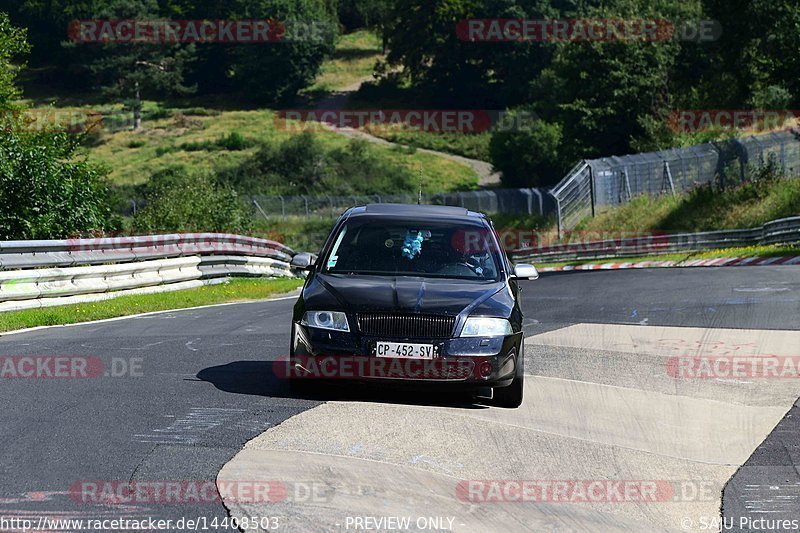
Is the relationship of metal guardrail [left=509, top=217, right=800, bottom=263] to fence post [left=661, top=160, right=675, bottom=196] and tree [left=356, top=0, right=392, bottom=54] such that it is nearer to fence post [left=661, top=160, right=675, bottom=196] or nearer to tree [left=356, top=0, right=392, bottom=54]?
fence post [left=661, top=160, right=675, bottom=196]

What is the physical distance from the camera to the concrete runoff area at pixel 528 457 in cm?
630

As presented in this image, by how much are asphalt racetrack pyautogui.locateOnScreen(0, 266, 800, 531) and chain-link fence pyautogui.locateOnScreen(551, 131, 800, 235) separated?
32.3m

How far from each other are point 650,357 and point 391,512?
7.14 metres

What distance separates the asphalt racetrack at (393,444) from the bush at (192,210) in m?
18.5

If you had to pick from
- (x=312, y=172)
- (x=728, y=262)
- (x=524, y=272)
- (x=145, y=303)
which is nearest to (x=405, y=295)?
(x=524, y=272)

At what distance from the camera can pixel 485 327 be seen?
9.12 m

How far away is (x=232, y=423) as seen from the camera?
8195 millimetres

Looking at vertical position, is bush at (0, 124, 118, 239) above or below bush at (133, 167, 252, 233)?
above

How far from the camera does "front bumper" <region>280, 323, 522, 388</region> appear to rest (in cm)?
891

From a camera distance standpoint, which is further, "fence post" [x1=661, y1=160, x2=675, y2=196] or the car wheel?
"fence post" [x1=661, y1=160, x2=675, y2=196]

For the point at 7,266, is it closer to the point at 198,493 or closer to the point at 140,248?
the point at 140,248

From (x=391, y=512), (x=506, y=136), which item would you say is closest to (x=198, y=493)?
(x=391, y=512)

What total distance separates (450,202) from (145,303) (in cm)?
4350

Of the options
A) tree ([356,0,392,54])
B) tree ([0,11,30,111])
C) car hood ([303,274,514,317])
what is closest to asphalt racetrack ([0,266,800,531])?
car hood ([303,274,514,317])
